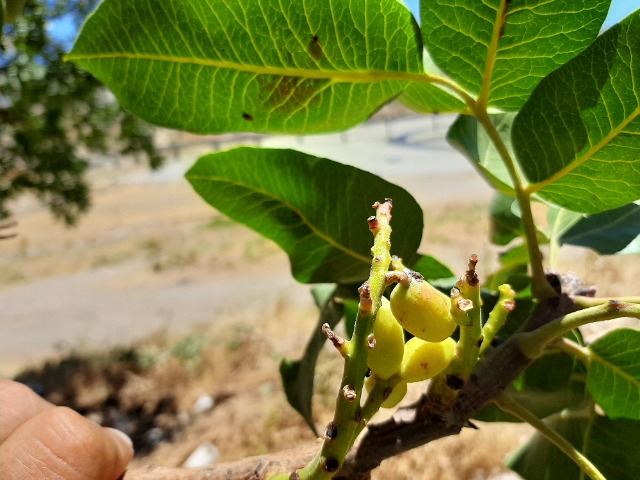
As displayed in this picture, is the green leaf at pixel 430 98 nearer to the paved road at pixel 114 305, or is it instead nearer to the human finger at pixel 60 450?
the human finger at pixel 60 450

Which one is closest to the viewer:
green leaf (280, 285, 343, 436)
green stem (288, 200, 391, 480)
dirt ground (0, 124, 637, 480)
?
green stem (288, 200, 391, 480)

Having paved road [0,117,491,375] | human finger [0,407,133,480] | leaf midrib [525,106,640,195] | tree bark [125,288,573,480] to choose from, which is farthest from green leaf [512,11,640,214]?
paved road [0,117,491,375]

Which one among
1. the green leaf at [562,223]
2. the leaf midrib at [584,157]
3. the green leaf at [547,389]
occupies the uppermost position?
the leaf midrib at [584,157]

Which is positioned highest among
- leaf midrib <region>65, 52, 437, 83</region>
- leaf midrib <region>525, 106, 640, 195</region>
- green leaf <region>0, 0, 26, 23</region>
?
green leaf <region>0, 0, 26, 23</region>

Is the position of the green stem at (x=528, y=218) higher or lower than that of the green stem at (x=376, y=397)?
higher

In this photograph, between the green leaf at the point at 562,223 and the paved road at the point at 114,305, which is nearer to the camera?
the green leaf at the point at 562,223

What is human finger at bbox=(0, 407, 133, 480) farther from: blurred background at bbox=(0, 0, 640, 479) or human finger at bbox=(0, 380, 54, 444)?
blurred background at bbox=(0, 0, 640, 479)

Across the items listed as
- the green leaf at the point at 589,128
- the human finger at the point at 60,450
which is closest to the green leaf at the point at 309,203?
the green leaf at the point at 589,128
